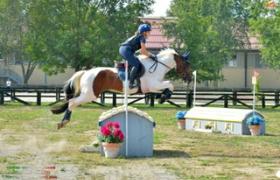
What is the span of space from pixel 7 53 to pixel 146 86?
42417 mm

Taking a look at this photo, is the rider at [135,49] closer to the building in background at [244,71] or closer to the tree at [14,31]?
the tree at [14,31]

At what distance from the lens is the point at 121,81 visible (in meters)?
13.4

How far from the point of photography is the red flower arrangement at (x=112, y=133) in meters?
11.9

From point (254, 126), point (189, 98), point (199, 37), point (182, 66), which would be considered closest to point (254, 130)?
point (254, 126)

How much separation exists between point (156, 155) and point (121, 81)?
5.99 feet

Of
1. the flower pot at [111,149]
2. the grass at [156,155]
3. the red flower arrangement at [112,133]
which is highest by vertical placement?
the red flower arrangement at [112,133]

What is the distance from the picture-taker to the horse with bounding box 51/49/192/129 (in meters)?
13.4

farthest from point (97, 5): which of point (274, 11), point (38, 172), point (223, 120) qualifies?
point (38, 172)

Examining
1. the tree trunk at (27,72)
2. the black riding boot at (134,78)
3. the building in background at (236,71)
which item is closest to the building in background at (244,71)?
the building in background at (236,71)

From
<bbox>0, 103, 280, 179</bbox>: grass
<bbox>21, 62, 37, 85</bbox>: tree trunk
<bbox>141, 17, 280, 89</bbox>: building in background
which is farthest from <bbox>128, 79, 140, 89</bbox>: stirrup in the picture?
<bbox>141, 17, 280, 89</bbox>: building in background

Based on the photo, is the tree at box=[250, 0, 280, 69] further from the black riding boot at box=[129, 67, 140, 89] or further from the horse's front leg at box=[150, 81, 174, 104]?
the black riding boot at box=[129, 67, 140, 89]

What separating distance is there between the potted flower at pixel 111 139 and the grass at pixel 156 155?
0.27 metres

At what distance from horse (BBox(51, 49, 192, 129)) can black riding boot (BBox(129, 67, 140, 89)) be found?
9cm

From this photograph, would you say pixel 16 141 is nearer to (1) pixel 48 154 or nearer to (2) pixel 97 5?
(1) pixel 48 154
